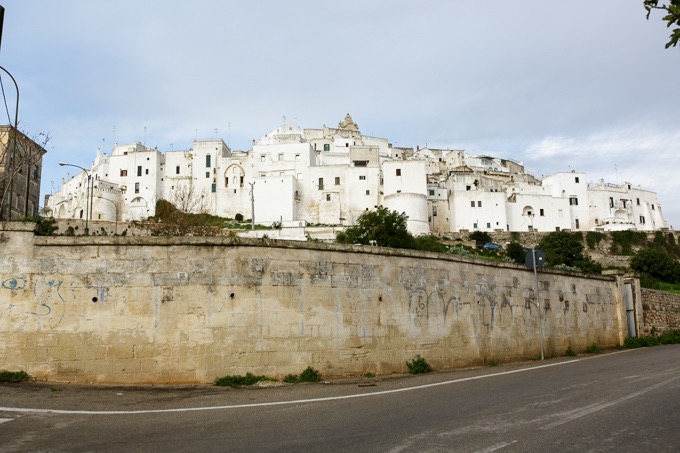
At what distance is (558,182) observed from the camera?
313 ft

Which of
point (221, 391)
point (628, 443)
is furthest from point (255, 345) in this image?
point (628, 443)

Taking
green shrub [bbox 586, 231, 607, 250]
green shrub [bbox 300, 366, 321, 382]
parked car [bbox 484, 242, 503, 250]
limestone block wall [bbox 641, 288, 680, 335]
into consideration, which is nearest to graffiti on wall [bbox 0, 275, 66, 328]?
green shrub [bbox 300, 366, 321, 382]

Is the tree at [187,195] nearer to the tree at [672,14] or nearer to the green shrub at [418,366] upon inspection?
the green shrub at [418,366]

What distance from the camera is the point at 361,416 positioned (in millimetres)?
8117

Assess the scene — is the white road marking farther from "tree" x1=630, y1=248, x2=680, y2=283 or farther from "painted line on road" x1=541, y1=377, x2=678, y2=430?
"tree" x1=630, y1=248, x2=680, y2=283

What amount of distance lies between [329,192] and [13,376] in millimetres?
77920

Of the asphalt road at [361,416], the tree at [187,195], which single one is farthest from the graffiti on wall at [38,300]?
the tree at [187,195]

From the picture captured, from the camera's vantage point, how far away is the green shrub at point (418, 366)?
44.4 ft

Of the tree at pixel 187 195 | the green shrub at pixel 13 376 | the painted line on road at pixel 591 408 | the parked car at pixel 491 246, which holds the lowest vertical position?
the painted line on road at pixel 591 408

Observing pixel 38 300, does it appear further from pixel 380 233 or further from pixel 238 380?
pixel 380 233

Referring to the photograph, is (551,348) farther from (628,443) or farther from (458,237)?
(458,237)

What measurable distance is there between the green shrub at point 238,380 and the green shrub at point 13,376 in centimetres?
368

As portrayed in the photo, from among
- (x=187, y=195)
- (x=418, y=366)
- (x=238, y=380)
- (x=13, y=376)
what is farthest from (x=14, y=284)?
(x=187, y=195)

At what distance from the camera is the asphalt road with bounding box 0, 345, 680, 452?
6.57 metres
